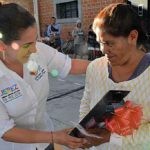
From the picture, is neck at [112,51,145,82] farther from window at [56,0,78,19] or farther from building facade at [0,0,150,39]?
window at [56,0,78,19]

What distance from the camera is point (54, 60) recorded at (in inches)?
92.4

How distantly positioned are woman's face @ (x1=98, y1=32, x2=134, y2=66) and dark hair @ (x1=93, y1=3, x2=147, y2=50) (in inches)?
1.1

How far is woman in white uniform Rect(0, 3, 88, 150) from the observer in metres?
1.94

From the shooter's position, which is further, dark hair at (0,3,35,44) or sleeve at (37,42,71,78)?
sleeve at (37,42,71,78)

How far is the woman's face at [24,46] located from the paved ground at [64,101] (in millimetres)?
2577

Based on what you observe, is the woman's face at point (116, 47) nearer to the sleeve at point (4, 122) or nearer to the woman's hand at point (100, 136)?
the woman's hand at point (100, 136)

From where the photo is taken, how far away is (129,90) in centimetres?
182

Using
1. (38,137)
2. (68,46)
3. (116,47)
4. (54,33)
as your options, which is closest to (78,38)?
(68,46)

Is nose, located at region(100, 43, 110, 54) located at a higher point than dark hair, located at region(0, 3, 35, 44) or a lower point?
lower

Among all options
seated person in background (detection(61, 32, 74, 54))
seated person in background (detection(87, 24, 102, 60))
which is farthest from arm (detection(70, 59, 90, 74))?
seated person in background (detection(61, 32, 74, 54))

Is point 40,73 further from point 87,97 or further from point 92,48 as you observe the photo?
point 92,48

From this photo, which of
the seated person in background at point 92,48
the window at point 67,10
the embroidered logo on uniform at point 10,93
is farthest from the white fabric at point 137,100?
the window at point 67,10

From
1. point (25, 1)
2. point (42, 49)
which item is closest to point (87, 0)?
point (25, 1)

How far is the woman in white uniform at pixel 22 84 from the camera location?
1.94 meters
